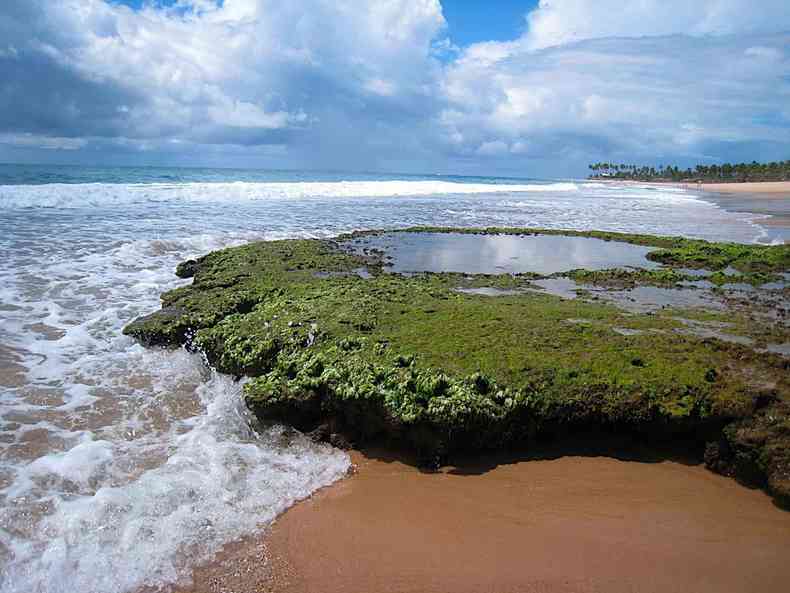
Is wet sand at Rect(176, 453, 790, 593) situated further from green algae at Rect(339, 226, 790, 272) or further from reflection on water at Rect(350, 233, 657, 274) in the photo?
green algae at Rect(339, 226, 790, 272)

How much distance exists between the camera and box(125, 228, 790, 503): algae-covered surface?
489 cm

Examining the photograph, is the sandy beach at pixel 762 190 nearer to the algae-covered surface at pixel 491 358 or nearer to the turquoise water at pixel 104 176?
the algae-covered surface at pixel 491 358

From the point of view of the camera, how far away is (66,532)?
12.8 feet

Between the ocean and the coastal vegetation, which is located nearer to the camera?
→ the ocean

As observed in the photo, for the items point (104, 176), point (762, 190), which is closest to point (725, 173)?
point (762, 190)

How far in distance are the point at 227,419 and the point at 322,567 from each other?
95.4 inches

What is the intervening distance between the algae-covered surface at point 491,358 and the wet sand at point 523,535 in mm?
369

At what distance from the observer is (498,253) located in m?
14.6

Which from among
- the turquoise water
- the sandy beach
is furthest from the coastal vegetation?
the turquoise water

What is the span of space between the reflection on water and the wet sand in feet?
25.0

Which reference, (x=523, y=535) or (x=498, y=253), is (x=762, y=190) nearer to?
(x=498, y=253)

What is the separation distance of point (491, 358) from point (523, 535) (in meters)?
1.98

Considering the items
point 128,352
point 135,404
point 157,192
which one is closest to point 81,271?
point 128,352

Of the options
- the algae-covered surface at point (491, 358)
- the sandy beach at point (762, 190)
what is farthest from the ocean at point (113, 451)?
the sandy beach at point (762, 190)
